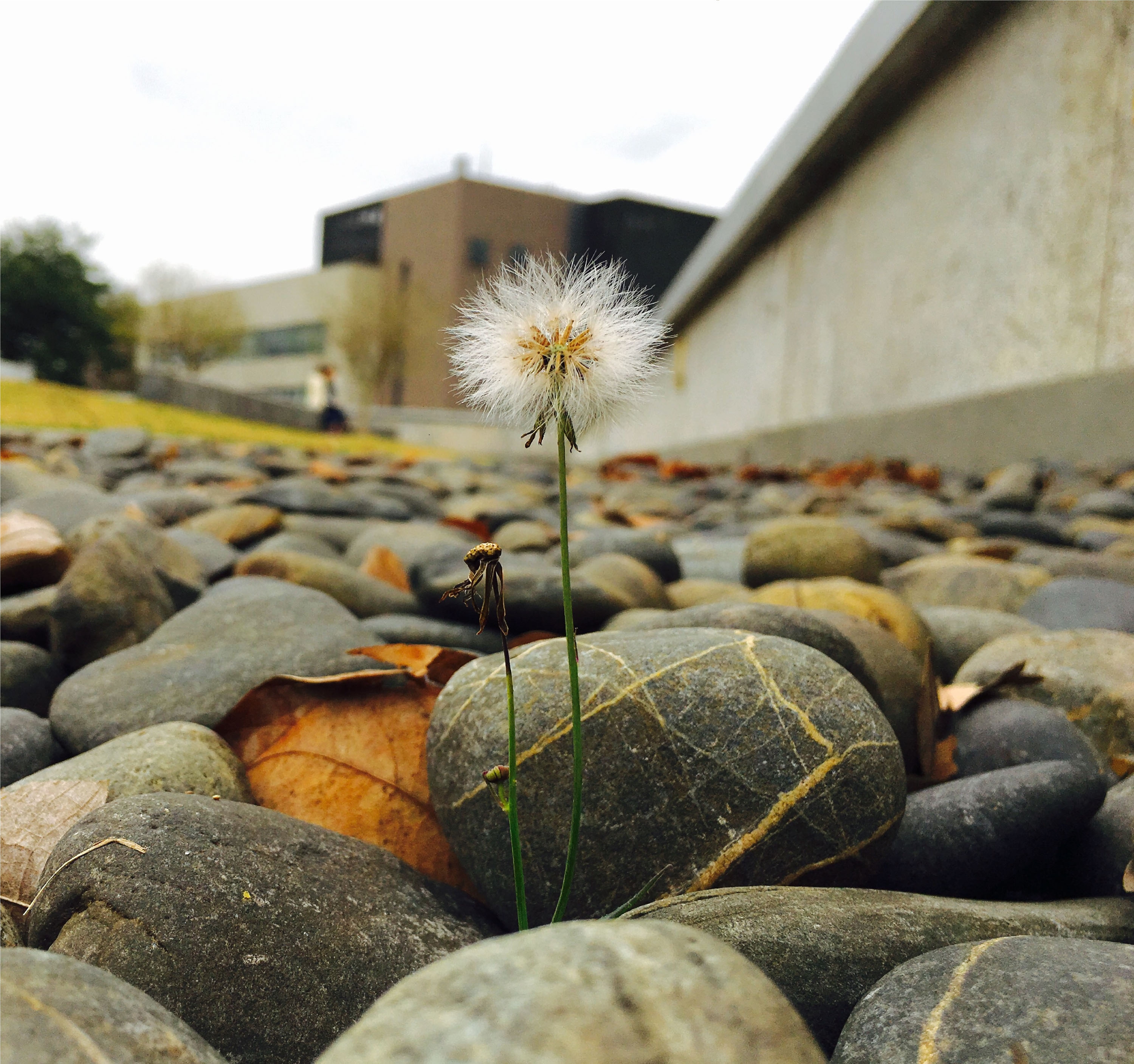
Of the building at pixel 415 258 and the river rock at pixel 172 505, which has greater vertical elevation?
the building at pixel 415 258

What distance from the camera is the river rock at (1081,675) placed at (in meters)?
1.88

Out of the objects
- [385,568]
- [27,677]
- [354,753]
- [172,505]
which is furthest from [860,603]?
[172,505]

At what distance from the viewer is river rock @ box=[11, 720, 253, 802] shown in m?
1.40

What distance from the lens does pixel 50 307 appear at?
79.9 feet

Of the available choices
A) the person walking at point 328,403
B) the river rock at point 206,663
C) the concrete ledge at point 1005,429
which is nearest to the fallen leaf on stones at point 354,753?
the river rock at point 206,663

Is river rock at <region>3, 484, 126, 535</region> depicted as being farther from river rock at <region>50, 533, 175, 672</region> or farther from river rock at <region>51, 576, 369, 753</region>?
river rock at <region>51, 576, 369, 753</region>

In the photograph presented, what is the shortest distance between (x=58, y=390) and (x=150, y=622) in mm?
10404

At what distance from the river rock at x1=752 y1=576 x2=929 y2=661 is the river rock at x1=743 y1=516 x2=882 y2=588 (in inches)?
13.3

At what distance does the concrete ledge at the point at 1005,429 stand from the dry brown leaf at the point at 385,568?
3843mm

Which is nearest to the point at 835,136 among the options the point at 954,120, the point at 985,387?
the point at 954,120

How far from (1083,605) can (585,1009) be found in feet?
8.20

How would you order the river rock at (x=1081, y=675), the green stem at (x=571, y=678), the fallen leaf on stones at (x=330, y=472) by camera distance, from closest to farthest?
the green stem at (x=571, y=678), the river rock at (x=1081, y=675), the fallen leaf on stones at (x=330, y=472)

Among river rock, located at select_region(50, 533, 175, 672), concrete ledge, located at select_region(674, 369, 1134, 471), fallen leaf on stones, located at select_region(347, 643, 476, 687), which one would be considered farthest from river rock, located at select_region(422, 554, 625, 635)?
concrete ledge, located at select_region(674, 369, 1134, 471)

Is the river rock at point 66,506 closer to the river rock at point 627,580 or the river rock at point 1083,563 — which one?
the river rock at point 627,580
